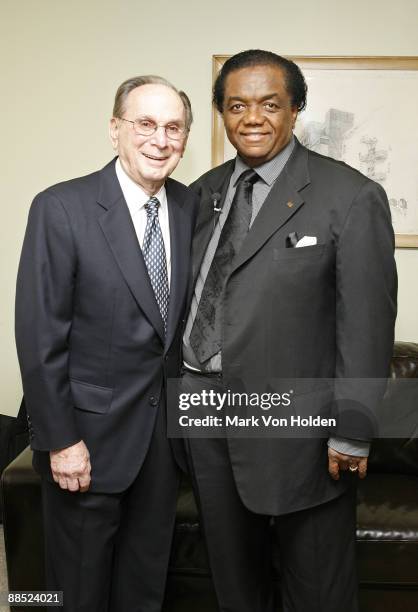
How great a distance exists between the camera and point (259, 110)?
1597 mm

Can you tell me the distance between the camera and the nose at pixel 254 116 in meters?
1.59

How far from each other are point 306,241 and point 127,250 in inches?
17.2

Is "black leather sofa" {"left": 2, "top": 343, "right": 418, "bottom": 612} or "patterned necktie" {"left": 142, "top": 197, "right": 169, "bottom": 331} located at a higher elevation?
"patterned necktie" {"left": 142, "top": 197, "right": 169, "bottom": 331}

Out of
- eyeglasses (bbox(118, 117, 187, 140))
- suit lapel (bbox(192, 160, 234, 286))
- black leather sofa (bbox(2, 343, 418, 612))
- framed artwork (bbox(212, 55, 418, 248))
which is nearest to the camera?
eyeglasses (bbox(118, 117, 187, 140))

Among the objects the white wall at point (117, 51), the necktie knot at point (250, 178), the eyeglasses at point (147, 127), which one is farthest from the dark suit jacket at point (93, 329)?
the white wall at point (117, 51)

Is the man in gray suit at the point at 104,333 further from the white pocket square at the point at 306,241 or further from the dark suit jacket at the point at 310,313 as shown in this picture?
the white pocket square at the point at 306,241

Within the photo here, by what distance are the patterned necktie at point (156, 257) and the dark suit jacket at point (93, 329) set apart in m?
0.03

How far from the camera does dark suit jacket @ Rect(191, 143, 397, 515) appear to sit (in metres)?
1.49

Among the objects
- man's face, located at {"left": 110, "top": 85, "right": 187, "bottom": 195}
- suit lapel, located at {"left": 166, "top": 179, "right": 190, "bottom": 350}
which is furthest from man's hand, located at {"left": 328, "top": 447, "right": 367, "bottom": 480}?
man's face, located at {"left": 110, "top": 85, "right": 187, "bottom": 195}

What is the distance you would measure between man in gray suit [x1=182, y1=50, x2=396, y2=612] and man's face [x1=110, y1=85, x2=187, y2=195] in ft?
0.57

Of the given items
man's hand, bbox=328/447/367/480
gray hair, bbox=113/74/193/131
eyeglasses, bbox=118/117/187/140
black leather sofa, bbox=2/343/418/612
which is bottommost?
black leather sofa, bbox=2/343/418/612

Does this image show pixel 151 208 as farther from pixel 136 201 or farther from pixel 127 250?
pixel 127 250

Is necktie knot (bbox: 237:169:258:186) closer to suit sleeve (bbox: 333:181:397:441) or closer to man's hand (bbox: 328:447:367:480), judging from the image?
suit sleeve (bbox: 333:181:397:441)

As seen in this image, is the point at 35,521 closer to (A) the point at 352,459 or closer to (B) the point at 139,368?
(B) the point at 139,368
